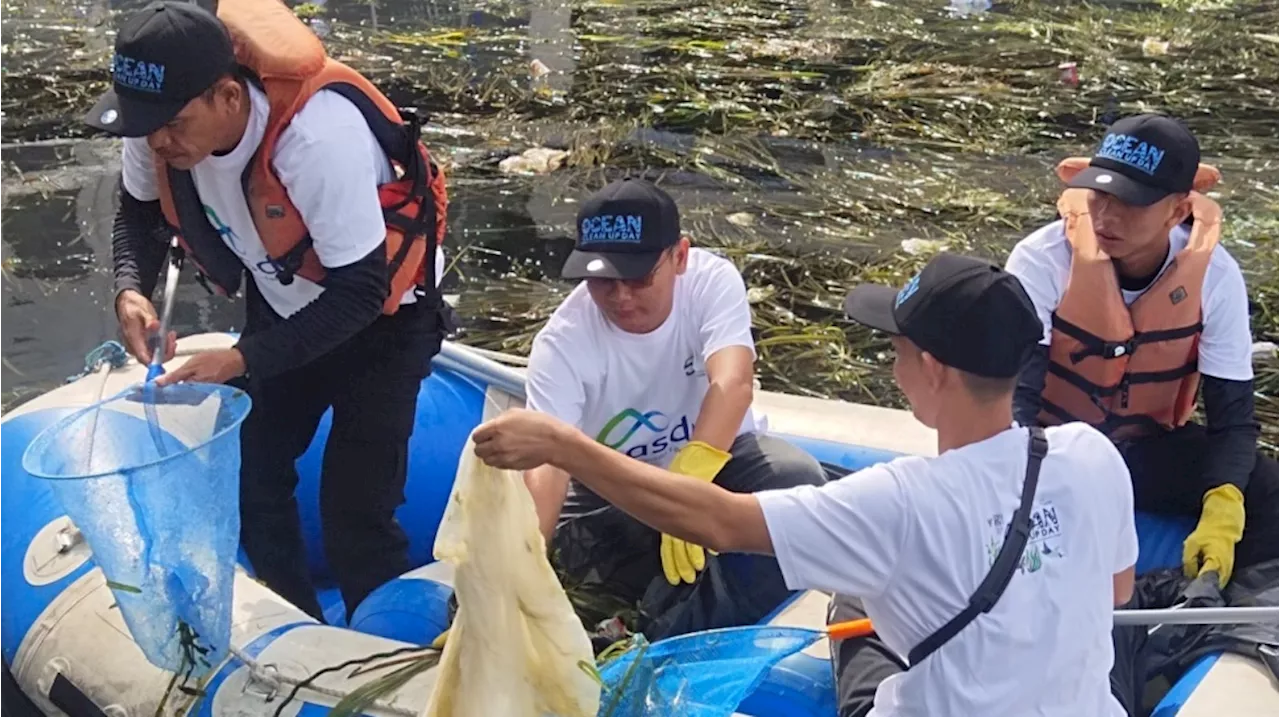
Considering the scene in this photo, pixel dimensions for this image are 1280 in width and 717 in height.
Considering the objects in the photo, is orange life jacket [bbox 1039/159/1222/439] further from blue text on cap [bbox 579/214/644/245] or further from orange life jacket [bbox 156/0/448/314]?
orange life jacket [bbox 156/0/448/314]

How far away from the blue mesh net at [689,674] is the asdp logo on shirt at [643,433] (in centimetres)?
79

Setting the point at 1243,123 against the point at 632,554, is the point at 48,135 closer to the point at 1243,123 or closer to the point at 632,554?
the point at 632,554

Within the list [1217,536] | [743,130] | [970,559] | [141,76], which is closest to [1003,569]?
[970,559]

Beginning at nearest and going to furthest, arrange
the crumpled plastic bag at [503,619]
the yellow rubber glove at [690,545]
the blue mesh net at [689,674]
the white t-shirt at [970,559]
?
the white t-shirt at [970,559], the crumpled plastic bag at [503,619], the blue mesh net at [689,674], the yellow rubber glove at [690,545]

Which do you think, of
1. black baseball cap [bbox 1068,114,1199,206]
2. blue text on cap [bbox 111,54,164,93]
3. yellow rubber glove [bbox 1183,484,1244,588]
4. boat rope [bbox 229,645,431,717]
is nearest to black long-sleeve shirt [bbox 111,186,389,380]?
blue text on cap [bbox 111,54,164,93]

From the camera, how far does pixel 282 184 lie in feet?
9.84

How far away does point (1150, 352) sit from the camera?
3.41m

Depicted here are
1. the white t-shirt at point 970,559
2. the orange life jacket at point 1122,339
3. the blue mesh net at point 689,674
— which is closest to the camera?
the white t-shirt at point 970,559

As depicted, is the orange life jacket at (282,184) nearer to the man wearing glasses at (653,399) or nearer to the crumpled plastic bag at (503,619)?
the man wearing glasses at (653,399)

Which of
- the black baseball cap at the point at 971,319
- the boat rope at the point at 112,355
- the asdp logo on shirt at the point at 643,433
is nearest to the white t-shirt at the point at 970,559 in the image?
the black baseball cap at the point at 971,319

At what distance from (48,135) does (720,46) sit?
4530 millimetres

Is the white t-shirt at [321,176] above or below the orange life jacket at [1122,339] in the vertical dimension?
above

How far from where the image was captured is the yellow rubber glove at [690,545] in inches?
118

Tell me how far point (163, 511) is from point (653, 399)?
44.2 inches
